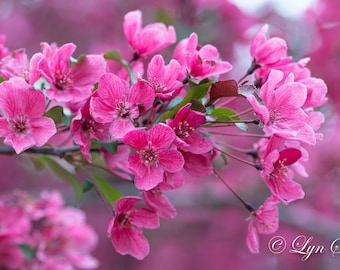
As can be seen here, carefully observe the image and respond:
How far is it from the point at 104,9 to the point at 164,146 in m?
2.86

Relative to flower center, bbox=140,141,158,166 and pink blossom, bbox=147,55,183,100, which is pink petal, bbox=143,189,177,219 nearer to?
flower center, bbox=140,141,158,166

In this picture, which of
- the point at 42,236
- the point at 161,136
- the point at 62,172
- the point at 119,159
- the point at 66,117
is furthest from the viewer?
the point at 42,236

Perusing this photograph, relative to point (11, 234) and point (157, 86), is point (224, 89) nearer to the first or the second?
point (157, 86)

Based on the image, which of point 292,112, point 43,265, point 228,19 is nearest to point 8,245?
point 43,265

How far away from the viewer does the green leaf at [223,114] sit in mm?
1137

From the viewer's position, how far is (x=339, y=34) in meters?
A: 2.71

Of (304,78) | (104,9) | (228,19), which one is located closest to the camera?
(304,78)

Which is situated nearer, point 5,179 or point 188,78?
point 188,78

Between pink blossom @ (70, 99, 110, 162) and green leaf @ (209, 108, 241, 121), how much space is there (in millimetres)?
224

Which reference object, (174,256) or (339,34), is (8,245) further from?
(174,256)

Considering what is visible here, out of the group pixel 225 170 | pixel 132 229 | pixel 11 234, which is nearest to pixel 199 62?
pixel 132 229

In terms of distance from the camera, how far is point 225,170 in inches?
127

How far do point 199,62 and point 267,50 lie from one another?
0.17 meters

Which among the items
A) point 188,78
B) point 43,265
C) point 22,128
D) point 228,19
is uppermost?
point 188,78
